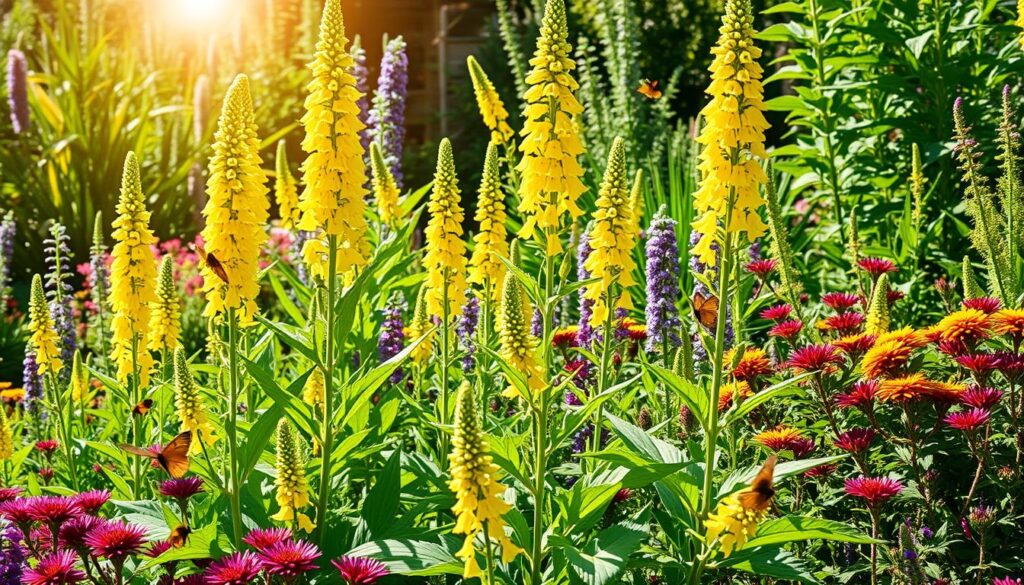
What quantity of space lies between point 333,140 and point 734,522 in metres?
1.46

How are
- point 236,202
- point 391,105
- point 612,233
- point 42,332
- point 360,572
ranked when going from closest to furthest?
point 360,572 < point 236,202 < point 612,233 < point 42,332 < point 391,105

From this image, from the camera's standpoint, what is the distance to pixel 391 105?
5.82m

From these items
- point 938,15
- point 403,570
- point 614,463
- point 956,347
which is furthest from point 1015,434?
point 938,15

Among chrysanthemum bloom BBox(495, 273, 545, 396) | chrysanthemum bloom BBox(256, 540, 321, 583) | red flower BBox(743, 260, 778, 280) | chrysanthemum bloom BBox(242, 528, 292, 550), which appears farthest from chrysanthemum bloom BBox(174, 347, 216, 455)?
red flower BBox(743, 260, 778, 280)

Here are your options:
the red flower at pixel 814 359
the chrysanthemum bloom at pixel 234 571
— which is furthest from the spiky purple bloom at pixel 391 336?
the chrysanthemum bloom at pixel 234 571

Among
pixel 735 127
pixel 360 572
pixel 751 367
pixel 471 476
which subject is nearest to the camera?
pixel 471 476

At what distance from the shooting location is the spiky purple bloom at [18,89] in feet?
28.9

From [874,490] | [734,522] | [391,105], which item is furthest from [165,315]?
[391,105]

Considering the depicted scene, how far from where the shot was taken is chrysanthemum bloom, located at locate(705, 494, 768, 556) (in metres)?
2.46

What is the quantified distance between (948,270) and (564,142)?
9.88 feet

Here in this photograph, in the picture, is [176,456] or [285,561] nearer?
[285,561]

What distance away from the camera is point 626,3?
24.2 ft

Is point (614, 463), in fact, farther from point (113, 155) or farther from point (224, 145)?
point (113, 155)

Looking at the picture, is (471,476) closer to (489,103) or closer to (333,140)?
(333,140)
